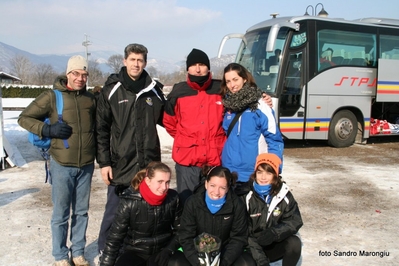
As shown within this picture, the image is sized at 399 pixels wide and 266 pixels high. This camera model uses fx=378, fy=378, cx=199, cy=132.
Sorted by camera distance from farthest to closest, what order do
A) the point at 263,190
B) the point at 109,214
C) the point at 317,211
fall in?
the point at 317,211, the point at 109,214, the point at 263,190

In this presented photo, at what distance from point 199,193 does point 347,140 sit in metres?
8.90

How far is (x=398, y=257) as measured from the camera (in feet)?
13.0

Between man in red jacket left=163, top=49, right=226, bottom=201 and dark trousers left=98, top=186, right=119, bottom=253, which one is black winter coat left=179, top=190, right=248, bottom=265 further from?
dark trousers left=98, top=186, right=119, bottom=253

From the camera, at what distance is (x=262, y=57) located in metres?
10.1

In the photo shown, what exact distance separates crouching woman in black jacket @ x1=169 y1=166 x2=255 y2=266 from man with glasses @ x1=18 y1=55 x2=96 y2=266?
110 centimetres

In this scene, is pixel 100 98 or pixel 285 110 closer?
pixel 100 98

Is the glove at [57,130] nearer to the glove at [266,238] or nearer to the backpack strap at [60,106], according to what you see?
the backpack strap at [60,106]

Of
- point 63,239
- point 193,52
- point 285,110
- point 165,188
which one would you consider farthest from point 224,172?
point 285,110

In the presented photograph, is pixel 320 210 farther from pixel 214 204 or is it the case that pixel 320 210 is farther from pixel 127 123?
pixel 127 123

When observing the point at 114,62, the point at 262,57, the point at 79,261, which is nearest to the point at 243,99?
the point at 79,261

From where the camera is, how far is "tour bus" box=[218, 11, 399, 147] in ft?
32.5

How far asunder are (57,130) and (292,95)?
302 inches

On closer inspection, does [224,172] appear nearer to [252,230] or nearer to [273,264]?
[252,230]

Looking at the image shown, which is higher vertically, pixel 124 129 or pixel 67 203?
pixel 124 129
